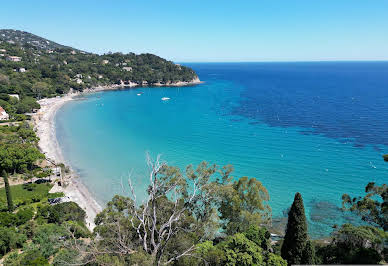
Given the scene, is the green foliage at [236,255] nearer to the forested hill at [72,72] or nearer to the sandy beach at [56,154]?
the sandy beach at [56,154]

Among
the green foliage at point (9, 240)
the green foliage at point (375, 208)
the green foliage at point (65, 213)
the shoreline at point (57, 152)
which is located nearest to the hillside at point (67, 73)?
the shoreline at point (57, 152)

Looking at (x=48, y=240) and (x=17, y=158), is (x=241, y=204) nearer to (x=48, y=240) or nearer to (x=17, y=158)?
(x=48, y=240)

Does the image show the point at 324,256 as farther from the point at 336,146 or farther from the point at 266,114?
the point at 266,114

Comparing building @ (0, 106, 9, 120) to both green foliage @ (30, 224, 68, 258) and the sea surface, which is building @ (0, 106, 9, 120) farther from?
green foliage @ (30, 224, 68, 258)

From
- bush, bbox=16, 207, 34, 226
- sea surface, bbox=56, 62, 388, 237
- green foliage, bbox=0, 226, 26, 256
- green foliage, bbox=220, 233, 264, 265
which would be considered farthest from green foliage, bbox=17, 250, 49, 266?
green foliage, bbox=220, 233, 264, 265

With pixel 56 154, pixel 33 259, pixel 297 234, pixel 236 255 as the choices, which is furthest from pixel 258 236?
pixel 56 154

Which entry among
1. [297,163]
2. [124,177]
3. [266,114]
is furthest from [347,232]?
[266,114]

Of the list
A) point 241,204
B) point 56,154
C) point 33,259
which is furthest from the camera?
point 56,154
